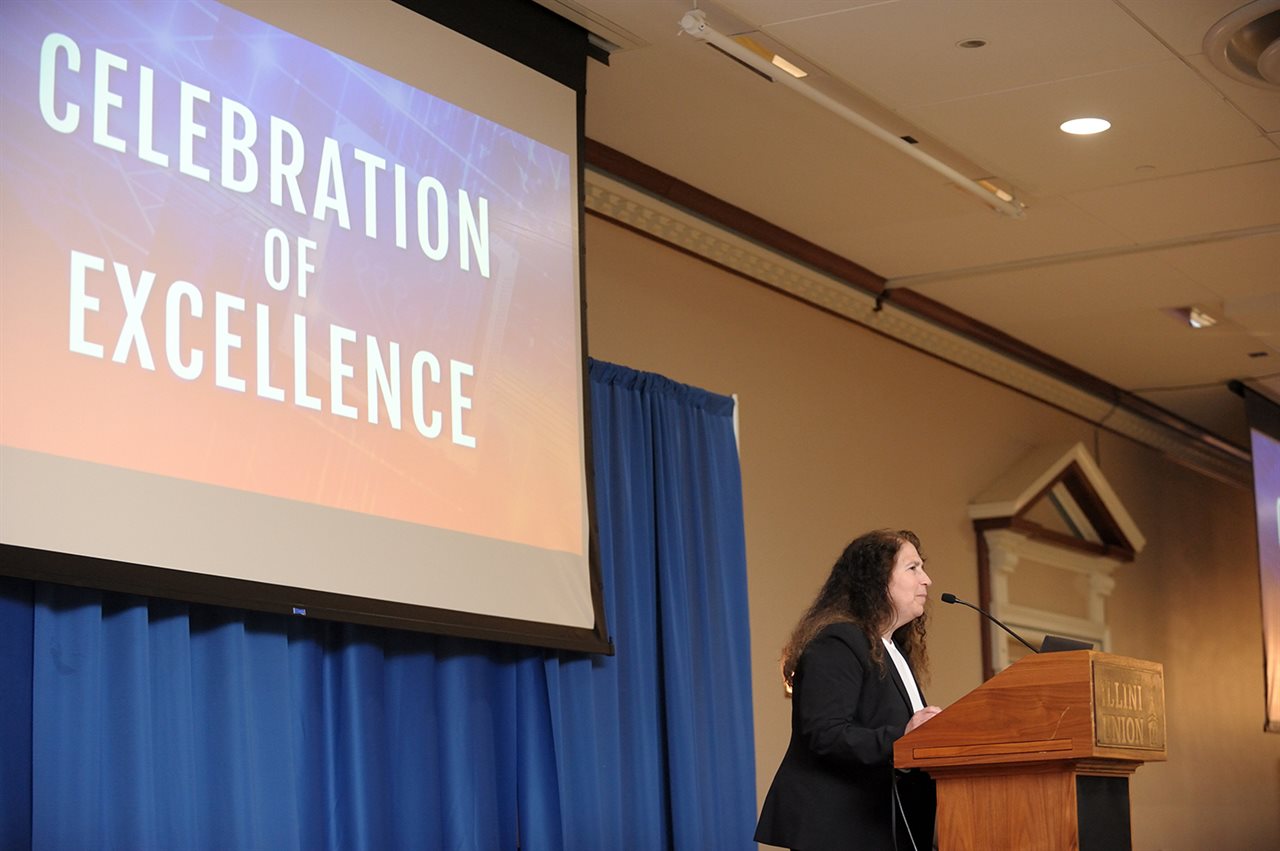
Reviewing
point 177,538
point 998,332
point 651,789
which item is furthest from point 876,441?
point 177,538

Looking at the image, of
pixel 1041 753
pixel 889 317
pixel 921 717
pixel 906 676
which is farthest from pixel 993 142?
pixel 1041 753

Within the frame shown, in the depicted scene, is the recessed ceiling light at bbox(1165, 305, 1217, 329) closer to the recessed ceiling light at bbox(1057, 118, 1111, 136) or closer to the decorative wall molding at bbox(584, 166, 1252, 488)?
the decorative wall molding at bbox(584, 166, 1252, 488)

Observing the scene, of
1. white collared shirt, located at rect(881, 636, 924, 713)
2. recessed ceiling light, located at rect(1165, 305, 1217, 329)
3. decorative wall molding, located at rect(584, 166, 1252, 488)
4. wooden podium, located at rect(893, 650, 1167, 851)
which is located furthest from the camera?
recessed ceiling light, located at rect(1165, 305, 1217, 329)

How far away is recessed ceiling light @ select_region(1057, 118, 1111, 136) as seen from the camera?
521 centimetres

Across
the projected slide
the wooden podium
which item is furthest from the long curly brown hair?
the projected slide

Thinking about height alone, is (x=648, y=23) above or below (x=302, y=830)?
above

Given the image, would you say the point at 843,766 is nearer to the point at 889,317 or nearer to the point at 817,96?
the point at 817,96

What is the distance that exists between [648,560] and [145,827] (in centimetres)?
214

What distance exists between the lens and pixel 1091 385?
8.66 m

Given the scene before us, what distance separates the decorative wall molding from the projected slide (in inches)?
43.7

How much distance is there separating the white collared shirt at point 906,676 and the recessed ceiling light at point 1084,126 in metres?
2.41

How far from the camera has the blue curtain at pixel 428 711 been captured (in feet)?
9.73

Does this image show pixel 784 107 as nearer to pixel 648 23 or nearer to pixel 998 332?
pixel 648 23

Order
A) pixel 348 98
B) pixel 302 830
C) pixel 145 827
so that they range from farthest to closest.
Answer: pixel 348 98, pixel 302 830, pixel 145 827
